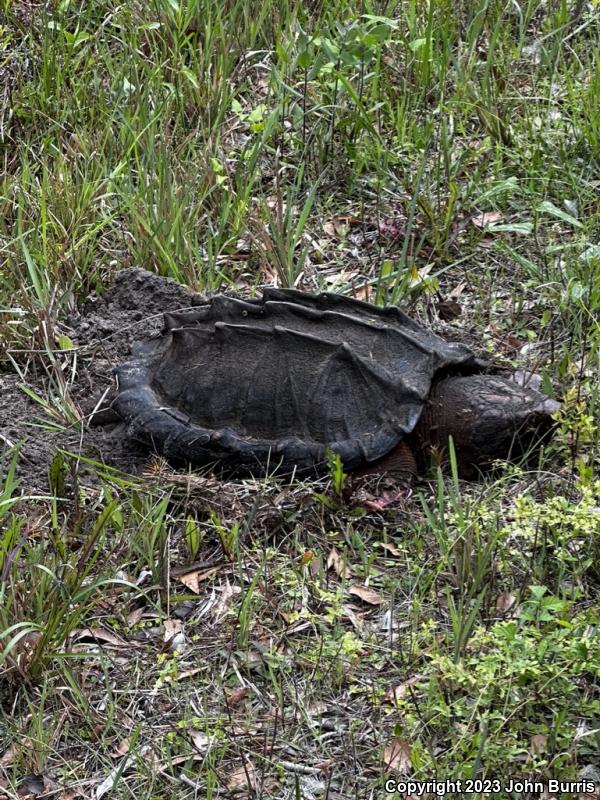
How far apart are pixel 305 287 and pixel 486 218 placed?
2.78 feet

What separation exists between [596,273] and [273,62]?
2.19 m

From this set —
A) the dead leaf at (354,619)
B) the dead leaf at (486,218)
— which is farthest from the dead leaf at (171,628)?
the dead leaf at (486,218)

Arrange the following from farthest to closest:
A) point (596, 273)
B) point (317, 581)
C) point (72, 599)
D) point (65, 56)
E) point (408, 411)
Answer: point (65, 56)
point (596, 273)
point (408, 411)
point (317, 581)
point (72, 599)

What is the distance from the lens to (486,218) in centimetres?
416

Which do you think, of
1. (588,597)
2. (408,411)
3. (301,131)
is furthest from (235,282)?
(588,597)

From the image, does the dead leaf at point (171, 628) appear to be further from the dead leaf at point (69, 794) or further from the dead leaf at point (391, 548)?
the dead leaf at point (391, 548)

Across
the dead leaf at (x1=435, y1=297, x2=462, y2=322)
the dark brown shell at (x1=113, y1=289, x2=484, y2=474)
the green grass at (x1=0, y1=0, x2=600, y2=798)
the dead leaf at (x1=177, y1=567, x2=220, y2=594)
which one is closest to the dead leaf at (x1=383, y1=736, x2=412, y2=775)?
the green grass at (x1=0, y1=0, x2=600, y2=798)

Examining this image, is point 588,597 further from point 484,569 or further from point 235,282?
point 235,282

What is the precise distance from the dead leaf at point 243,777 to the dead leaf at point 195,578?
0.63 m

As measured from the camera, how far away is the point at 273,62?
16.3 ft

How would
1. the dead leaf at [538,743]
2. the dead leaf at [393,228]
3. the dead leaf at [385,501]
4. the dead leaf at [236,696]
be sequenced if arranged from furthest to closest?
the dead leaf at [393,228] < the dead leaf at [385,501] < the dead leaf at [236,696] < the dead leaf at [538,743]

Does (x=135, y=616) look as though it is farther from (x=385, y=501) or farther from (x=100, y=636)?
(x=385, y=501)

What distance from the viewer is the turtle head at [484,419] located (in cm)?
303

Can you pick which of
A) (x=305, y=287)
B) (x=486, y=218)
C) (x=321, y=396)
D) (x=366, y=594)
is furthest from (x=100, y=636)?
(x=486, y=218)
